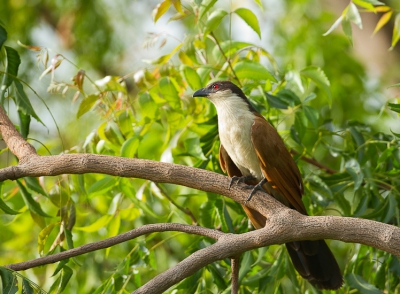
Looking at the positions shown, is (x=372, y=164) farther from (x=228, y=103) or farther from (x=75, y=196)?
(x=75, y=196)

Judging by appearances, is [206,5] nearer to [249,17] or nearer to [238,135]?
[249,17]

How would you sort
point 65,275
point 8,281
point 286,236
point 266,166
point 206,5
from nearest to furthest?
point 8,281
point 286,236
point 65,275
point 206,5
point 266,166

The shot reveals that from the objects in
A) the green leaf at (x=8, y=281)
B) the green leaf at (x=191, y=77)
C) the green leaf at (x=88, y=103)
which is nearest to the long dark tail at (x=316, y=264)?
the green leaf at (x=191, y=77)

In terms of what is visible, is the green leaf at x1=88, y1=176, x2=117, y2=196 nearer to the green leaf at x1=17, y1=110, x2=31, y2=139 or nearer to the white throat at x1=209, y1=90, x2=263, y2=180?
the green leaf at x1=17, y1=110, x2=31, y2=139

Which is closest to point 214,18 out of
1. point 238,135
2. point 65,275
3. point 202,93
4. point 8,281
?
point 202,93

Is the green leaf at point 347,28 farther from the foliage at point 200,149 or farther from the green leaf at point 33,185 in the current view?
the green leaf at point 33,185

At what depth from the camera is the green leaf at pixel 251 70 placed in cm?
284

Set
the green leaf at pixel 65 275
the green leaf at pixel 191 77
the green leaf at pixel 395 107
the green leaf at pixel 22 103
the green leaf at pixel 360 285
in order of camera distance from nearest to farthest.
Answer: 1. the green leaf at pixel 395 107
2. the green leaf at pixel 65 275
3. the green leaf at pixel 22 103
4. the green leaf at pixel 360 285
5. the green leaf at pixel 191 77

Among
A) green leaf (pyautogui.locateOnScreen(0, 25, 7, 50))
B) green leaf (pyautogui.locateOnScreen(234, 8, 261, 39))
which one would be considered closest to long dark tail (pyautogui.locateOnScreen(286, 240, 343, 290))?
green leaf (pyautogui.locateOnScreen(234, 8, 261, 39))

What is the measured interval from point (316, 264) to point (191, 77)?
3.61 ft

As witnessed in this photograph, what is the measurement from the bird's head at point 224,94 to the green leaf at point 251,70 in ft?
0.48

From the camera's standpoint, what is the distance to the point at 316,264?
2.76m

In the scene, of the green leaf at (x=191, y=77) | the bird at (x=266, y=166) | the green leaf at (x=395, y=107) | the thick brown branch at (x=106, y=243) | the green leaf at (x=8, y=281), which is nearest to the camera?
the green leaf at (x=8, y=281)

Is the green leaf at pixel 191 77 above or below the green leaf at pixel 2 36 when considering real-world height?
below
